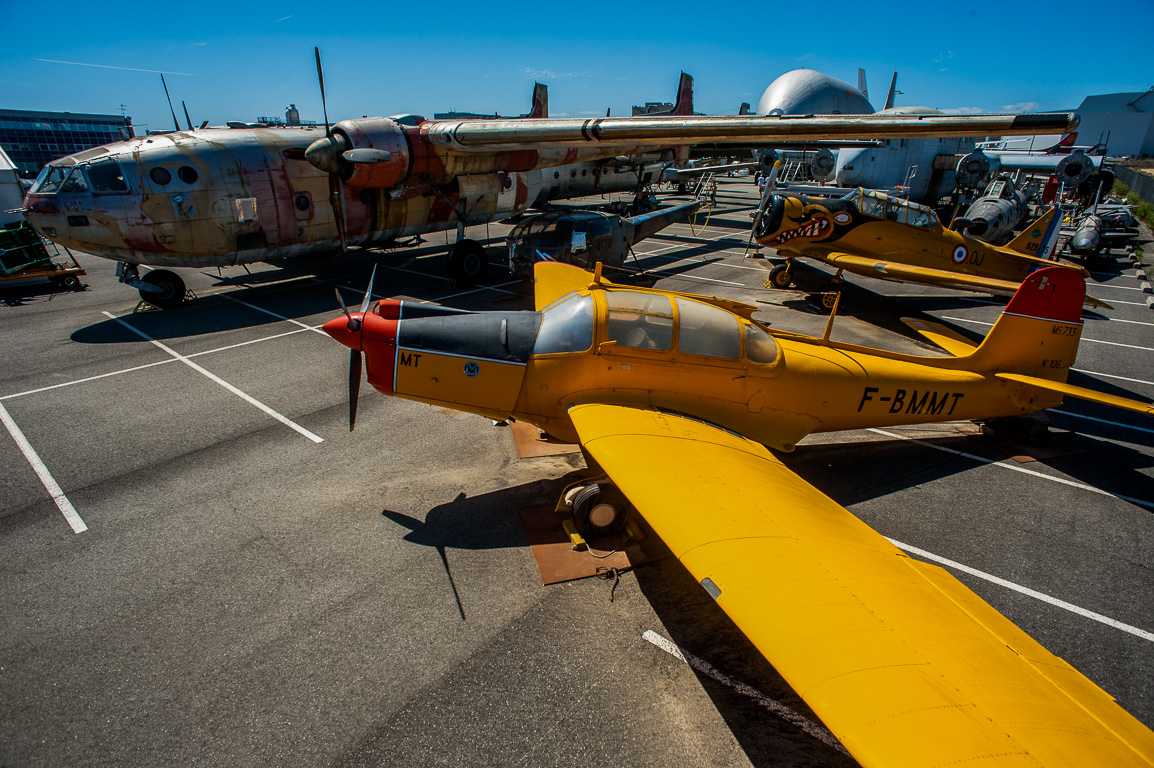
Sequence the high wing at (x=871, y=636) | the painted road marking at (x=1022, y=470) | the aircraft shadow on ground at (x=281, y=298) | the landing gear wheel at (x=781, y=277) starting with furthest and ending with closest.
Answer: the landing gear wheel at (x=781, y=277), the aircraft shadow on ground at (x=281, y=298), the painted road marking at (x=1022, y=470), the high wing at (x=871, y=636)

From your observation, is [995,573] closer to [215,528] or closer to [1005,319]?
[1005,319]

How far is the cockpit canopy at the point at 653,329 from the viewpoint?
20.0ft

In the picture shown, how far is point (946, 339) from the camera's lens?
816 cm

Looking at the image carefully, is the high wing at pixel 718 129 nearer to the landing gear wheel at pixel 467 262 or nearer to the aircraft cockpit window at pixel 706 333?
the landing gear wheel at pixel 467 262

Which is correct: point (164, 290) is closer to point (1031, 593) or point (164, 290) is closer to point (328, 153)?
point (328, 153)

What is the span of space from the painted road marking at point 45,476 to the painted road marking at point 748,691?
6.42m

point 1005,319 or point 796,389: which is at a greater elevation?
point 1005,319

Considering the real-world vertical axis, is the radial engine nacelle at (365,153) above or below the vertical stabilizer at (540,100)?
below

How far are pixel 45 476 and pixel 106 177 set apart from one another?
858 centimetres

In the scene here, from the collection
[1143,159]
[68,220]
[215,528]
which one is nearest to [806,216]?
[215,528]

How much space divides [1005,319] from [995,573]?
12.3 ft

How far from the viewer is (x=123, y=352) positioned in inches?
415

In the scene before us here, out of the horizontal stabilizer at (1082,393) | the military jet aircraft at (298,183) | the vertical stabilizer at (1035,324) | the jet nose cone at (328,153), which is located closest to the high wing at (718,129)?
the military jet aircraft at (298,183)

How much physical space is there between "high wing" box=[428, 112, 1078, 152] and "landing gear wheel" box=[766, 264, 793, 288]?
6.37 m
